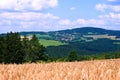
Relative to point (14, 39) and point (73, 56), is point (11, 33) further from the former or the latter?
point (73, 56)

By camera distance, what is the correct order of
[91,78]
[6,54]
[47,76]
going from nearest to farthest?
[91,78] < [47,76] < [6,54]

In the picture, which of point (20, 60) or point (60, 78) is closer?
point (60, 78)

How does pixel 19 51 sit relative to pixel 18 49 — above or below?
below

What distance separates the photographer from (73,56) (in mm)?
96000

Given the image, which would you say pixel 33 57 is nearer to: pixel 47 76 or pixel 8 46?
pixel 8 46

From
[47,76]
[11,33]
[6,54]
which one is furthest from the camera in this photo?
[11,33]

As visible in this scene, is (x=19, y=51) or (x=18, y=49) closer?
(x=19, y=51)

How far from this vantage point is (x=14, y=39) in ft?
308

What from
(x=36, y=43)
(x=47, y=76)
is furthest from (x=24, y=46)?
(x=47, y=76)

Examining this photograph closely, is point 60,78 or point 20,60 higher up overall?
point 60,78

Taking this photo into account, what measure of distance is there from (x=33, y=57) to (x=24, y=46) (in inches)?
199

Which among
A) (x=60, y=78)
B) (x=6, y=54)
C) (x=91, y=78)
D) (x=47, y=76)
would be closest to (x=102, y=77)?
(x=91, y=78)

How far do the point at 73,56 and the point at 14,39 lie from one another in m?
16.4

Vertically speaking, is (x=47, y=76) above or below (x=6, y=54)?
above
